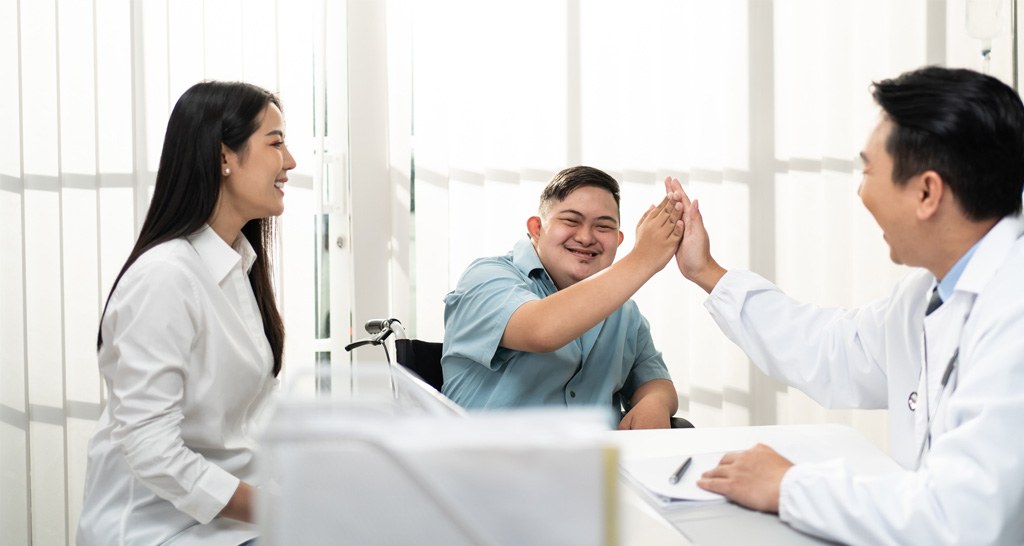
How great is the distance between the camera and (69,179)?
2.75 meters

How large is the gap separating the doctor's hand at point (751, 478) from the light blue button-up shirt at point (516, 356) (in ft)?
2.37

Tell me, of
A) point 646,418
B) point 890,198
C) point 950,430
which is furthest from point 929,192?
point 646,418

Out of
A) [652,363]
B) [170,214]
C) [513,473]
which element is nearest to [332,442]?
[513,473]

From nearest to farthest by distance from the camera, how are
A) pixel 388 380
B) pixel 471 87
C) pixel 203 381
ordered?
pixel 388 380 → pixel 203 381 → pixel 471 87

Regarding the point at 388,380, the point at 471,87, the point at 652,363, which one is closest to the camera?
the point at 388,380

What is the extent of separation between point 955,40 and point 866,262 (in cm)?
80

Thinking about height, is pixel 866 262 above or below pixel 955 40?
below

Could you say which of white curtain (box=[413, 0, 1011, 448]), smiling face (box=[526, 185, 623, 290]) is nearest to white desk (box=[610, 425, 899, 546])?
smiling face (box=[526, 185, 623, 290])

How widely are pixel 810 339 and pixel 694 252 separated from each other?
0.31m

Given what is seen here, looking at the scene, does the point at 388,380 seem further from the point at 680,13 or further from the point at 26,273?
the point at 680,13

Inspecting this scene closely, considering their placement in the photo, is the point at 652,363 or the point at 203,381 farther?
the point at 652,363

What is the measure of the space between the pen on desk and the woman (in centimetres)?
70

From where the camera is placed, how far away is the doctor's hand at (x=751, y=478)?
118 centimetres

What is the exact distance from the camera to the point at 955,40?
9.98 feet
